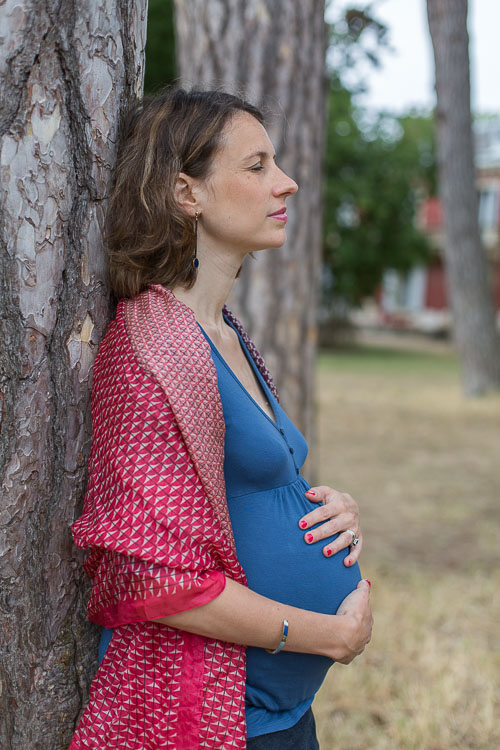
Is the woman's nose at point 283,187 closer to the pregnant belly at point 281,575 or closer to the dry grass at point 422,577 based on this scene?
the pregnant belly at point 281,575

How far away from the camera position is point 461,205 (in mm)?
10664

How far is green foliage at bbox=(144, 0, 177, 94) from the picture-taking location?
36.0 feet

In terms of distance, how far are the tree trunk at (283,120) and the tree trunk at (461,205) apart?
6.49 m

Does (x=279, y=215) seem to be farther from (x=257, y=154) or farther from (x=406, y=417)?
(x=406, y=417)

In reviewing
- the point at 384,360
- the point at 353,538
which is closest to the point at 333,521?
the point at 353,538

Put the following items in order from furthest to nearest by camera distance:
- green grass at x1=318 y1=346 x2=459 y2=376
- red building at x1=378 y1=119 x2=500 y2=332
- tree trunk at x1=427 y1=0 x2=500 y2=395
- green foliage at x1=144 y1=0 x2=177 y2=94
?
1. red building at x1=378 y1=119 x2=500 y2=332
2. green grass at x1=318 y1=346 x2=459 y2=376
3. green foliage at x1=144 y1=0 x2=177 y2=94
4. tree trunk at x1=427 y1=0 x2=500 y2=395

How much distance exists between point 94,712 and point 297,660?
15.3 inches

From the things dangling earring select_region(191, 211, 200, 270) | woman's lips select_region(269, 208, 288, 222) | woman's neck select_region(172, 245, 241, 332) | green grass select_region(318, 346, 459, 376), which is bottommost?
green grass select_region(318, 346, 459, 376)

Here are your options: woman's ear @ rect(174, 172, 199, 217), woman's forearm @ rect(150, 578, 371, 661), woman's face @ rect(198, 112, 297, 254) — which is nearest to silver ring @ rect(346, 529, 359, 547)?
woman's forearm @ rect(150, 578, 371, 661)

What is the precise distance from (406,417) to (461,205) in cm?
311

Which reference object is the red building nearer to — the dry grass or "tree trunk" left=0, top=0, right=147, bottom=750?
the dry grass

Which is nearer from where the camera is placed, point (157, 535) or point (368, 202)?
point (157, 535)

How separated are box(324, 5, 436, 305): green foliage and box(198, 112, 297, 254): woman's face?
66.1ft

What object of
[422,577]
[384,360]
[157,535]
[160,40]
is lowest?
[384,360]
